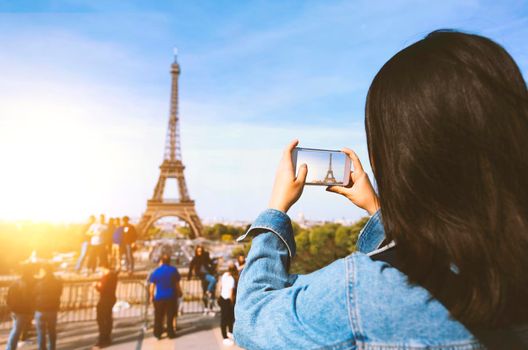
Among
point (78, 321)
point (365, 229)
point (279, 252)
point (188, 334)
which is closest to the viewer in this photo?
point (279, 252)

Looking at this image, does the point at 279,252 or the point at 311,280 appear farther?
the point at 279,252

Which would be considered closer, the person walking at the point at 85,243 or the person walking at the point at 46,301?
the person walking at the point at 46,301

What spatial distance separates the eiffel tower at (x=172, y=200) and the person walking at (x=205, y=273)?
124 ft

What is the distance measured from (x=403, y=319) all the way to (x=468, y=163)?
0.33 meters

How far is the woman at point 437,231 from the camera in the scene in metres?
0.81

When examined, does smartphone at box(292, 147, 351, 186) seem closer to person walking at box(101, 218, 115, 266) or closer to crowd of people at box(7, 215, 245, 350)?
crowd of people at box(7, 215, 245, 350)

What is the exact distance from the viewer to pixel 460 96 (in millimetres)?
859

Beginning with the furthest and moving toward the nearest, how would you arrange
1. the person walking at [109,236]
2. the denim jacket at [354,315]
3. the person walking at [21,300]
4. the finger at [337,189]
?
the person walking at [109,236] → the person walking at [21,300] → the finger at [337,189] → the denim jacket at [354,315]

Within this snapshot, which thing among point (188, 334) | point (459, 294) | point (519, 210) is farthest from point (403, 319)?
point (188, 334)

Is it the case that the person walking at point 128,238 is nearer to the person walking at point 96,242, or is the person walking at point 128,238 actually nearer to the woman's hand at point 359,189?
the person walking at point 96,242

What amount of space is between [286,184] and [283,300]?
1.13 feet

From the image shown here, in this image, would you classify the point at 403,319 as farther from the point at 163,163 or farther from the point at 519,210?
the point at 163,163

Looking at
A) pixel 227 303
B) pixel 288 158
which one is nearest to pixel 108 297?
pixel 227 303

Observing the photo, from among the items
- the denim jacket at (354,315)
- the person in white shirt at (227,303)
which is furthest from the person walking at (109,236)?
the denim jacket at (354,315)
